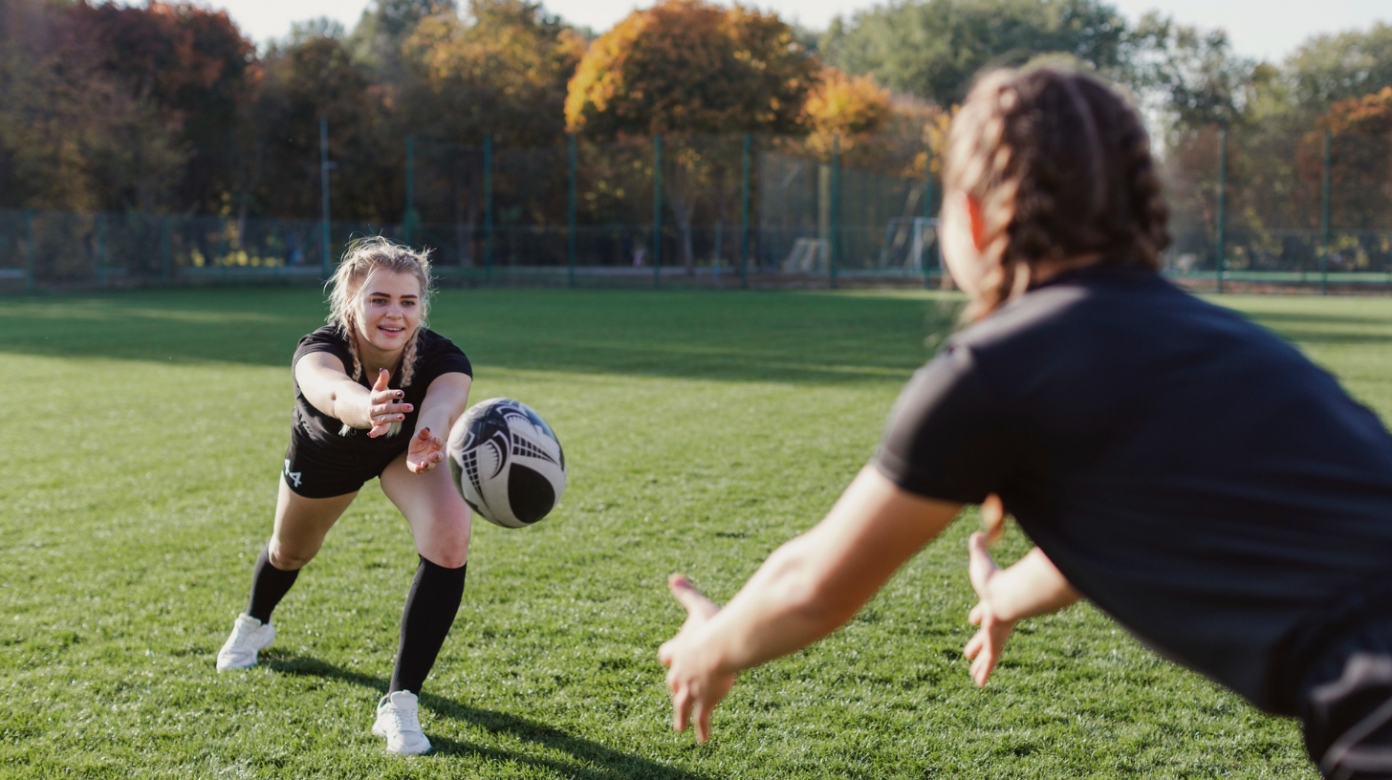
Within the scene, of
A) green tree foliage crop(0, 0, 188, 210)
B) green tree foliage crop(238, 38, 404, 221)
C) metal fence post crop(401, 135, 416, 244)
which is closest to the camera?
green tree foliage crop(0, 0, 188, 210)

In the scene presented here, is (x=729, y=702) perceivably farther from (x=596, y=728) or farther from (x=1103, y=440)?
(x=1103, y=440)

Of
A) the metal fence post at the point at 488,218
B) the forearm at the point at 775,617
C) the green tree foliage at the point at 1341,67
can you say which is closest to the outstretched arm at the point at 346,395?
the forearm at the point at 775,617

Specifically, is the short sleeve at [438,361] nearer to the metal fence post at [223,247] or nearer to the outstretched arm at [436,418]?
the outstretched arm at [436,418]

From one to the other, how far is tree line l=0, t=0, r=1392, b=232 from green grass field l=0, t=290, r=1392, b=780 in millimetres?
27567

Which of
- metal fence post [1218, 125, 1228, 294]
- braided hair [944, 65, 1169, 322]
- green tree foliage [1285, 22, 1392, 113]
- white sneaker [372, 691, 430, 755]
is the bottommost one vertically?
white sneaker [372, 691, 430, 755]

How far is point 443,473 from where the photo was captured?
3902 millimetres

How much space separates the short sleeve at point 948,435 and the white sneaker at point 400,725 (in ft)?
8.36

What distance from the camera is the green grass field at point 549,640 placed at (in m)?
3.58

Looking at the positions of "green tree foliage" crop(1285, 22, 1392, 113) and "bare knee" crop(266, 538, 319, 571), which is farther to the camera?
"green tree foliage" crop(1285, 22, 1392, 113)

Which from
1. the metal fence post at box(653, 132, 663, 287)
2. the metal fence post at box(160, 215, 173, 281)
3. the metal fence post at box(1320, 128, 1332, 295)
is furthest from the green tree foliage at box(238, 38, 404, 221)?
the metal fence post at box(1320, 128, 1332, 295)

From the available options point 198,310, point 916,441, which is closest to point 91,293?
point 198,310

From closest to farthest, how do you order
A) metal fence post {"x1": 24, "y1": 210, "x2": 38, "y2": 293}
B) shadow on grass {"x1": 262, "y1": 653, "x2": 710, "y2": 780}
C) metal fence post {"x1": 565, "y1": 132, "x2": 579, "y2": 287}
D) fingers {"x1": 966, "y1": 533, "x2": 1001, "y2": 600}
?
fingers {"x1": 966, "y1": 533, "x2": 1001, "y2": 600} < shadow on grass {"x1": 262, "y1": 653, "x2": 710, "y2": 780} < metal fence post {"x1": 24, "y1": 210, "x2": 38, "y2": 293} < metal fence post {"x1": 565, "y1": 132, "x2": 579, "y2": 287}

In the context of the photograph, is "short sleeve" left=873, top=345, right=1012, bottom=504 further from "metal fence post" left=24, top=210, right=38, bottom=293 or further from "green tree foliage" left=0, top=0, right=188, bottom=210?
"green tree foliage" left=0, top=0, right=188, bottom=210

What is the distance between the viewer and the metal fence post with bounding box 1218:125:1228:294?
1335 inches
